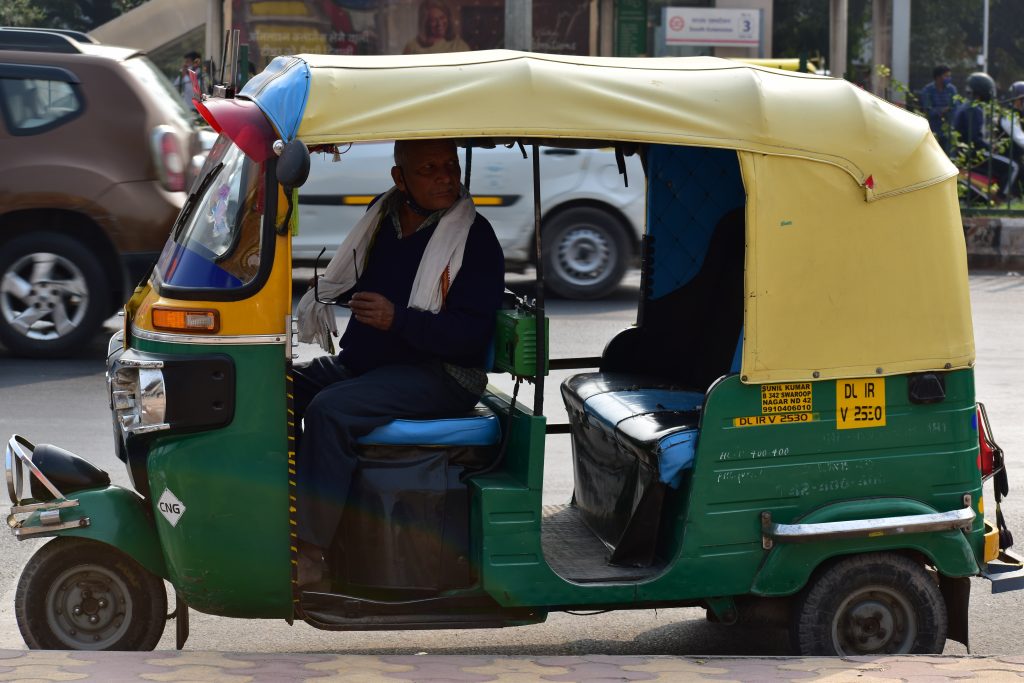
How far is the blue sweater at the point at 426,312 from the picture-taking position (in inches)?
171

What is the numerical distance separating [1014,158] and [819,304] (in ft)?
40.7

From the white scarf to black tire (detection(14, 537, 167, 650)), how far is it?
954 mm

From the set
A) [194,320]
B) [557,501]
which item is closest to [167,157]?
[557,501]

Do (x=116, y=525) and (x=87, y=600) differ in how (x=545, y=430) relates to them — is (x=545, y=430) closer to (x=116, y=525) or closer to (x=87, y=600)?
(x=116, y=525)

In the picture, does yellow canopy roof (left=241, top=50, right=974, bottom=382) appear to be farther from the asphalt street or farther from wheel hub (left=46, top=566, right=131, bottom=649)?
wheel hub (left=46, top=566, right=131, bottom=649)

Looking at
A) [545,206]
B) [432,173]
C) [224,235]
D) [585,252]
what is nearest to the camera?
[224,235]

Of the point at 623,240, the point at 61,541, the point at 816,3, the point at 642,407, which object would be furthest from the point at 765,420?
the point at 816,3

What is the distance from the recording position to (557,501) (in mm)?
6426

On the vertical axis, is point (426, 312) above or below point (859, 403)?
above

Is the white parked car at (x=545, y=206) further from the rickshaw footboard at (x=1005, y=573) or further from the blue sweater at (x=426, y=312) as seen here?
the rickshaw footboard at (x=1005, y=573)

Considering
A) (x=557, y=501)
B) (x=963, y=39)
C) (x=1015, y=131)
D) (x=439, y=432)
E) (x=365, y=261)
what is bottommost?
(x=557, y=501)

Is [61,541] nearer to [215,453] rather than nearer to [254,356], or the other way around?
[215,453]

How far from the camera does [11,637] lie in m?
4.79

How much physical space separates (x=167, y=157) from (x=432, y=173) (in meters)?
5.21
